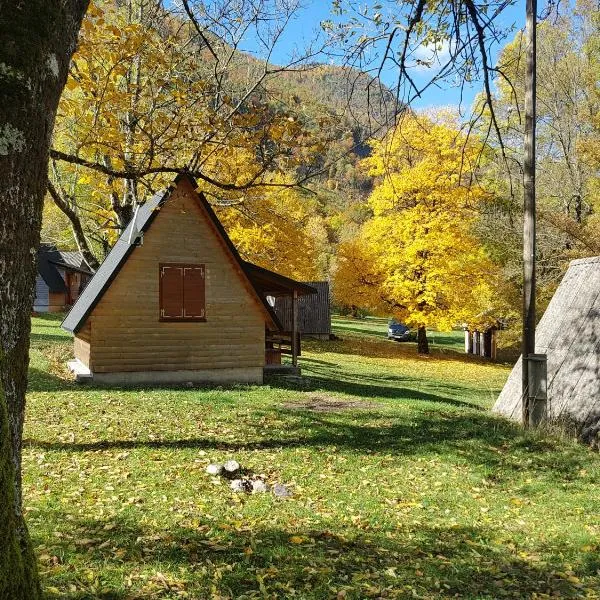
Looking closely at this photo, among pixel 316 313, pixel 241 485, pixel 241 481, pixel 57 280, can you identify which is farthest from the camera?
pixel 57 280

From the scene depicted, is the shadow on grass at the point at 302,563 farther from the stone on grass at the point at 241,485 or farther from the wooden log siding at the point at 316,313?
the wooden log siding at the point at 316,313

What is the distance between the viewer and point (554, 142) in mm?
23812

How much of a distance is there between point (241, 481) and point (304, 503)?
102cm

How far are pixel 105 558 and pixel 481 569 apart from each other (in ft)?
11.1

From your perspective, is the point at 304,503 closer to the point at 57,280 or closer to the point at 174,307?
the point at 174,307

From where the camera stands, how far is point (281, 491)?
7176 millimetres

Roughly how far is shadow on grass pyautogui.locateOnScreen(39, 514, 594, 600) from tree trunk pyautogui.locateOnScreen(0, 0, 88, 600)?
2.45m

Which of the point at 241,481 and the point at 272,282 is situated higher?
the point at 272,282

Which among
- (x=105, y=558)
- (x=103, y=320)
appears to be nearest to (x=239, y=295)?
(x=103, y=320)

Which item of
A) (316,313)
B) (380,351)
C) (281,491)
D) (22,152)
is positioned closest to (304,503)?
(281,491)

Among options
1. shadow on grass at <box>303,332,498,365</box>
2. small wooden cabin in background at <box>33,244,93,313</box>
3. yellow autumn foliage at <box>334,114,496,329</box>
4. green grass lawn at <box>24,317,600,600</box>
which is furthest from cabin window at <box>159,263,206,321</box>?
small wooden cabin in background at <box>33,244,93,313</box>

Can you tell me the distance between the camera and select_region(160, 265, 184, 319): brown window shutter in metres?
16.4

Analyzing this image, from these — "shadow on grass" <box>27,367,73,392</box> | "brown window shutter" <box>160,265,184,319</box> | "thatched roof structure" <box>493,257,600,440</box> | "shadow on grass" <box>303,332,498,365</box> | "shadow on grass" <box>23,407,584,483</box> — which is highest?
"brown window shutter" <box>160,265,184,319</box>

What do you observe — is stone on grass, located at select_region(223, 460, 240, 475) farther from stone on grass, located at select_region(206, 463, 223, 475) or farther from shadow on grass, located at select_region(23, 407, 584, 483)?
shadow on grass, located at select_region(23, 407, 584, 483)
